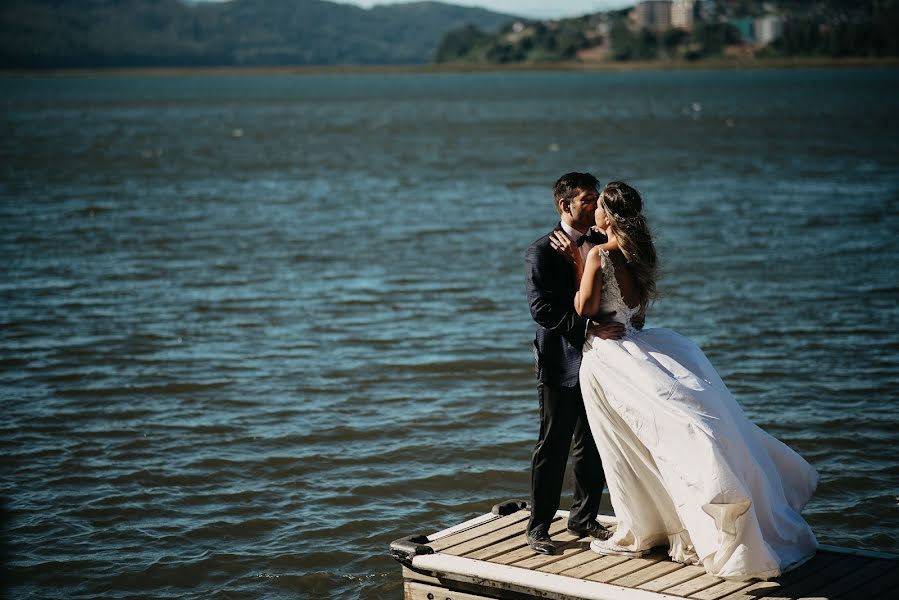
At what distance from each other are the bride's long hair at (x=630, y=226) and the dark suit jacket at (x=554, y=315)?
→ 1.29 ft

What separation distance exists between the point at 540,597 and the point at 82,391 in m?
8.22

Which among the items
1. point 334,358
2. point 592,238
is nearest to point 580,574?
point 592,238

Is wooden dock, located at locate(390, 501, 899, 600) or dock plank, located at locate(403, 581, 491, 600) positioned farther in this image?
dock plank, located at locate(403, 581, 491, 600)

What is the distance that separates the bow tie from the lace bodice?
0.73 ft

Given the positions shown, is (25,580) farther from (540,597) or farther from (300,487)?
(540,597)

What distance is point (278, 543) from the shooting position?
9.09 m

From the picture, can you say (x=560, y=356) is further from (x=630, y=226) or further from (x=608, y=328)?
(x=630, y=226)

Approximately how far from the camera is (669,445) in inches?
251

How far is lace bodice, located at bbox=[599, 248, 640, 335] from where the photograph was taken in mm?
6520

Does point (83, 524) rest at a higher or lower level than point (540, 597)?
lower

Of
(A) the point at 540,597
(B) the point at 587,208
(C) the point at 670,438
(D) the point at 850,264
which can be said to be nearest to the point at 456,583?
(A) the point at 540,597

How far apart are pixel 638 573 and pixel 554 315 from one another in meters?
1.48

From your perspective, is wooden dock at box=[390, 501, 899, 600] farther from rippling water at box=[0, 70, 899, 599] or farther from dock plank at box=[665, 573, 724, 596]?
rippling water at box=[0, 70, 899, 599]

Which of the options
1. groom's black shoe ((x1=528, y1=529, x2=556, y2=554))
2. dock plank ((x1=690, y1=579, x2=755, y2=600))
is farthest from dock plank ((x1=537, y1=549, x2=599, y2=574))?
dock plank ((x1=690, y1=579, x2=755, y2=600))
